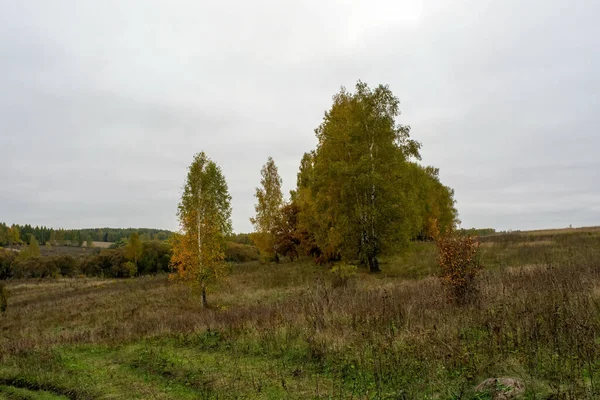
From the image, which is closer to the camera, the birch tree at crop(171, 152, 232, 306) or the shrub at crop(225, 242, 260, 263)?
the birch tree at crop(171, 152, 232, 306)

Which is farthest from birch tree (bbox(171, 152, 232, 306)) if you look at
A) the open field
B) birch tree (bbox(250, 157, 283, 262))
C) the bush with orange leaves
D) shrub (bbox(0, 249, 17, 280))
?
shrub (bbox(0, 249, 17, 280))

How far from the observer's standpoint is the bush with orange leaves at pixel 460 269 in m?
10.5

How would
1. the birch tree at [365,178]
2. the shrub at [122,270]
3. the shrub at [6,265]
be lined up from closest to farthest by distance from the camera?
1. the birch tree at [365,178]
2. the shrub at [122,270]
3. the shrub at [6,265]

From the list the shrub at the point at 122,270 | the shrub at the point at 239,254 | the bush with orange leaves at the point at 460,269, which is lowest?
the shrub at the point at 122,270

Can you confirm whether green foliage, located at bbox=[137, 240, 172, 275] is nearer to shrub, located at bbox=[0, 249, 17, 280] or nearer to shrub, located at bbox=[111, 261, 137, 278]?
shrub, located at bbox=[111, 261, 137, 278]

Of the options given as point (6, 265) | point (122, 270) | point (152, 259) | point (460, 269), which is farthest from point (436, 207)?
point (6, 265)

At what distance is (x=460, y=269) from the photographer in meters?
10.7

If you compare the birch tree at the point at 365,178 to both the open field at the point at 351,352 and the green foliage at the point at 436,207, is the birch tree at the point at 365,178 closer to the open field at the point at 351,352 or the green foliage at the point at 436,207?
the open field at the point at 351,352

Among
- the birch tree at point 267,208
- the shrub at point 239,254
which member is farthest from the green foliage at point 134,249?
the birch tree at point 267,208

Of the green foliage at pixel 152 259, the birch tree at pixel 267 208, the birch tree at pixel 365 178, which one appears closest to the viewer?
the birch tree at pixel 365 178

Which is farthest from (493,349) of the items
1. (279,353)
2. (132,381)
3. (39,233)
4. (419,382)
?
(39,233)

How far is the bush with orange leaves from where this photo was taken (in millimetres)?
10453

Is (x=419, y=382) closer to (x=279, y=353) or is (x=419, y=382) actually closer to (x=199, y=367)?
(x=279, y=353)

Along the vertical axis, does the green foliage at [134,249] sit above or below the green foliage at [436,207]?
below
